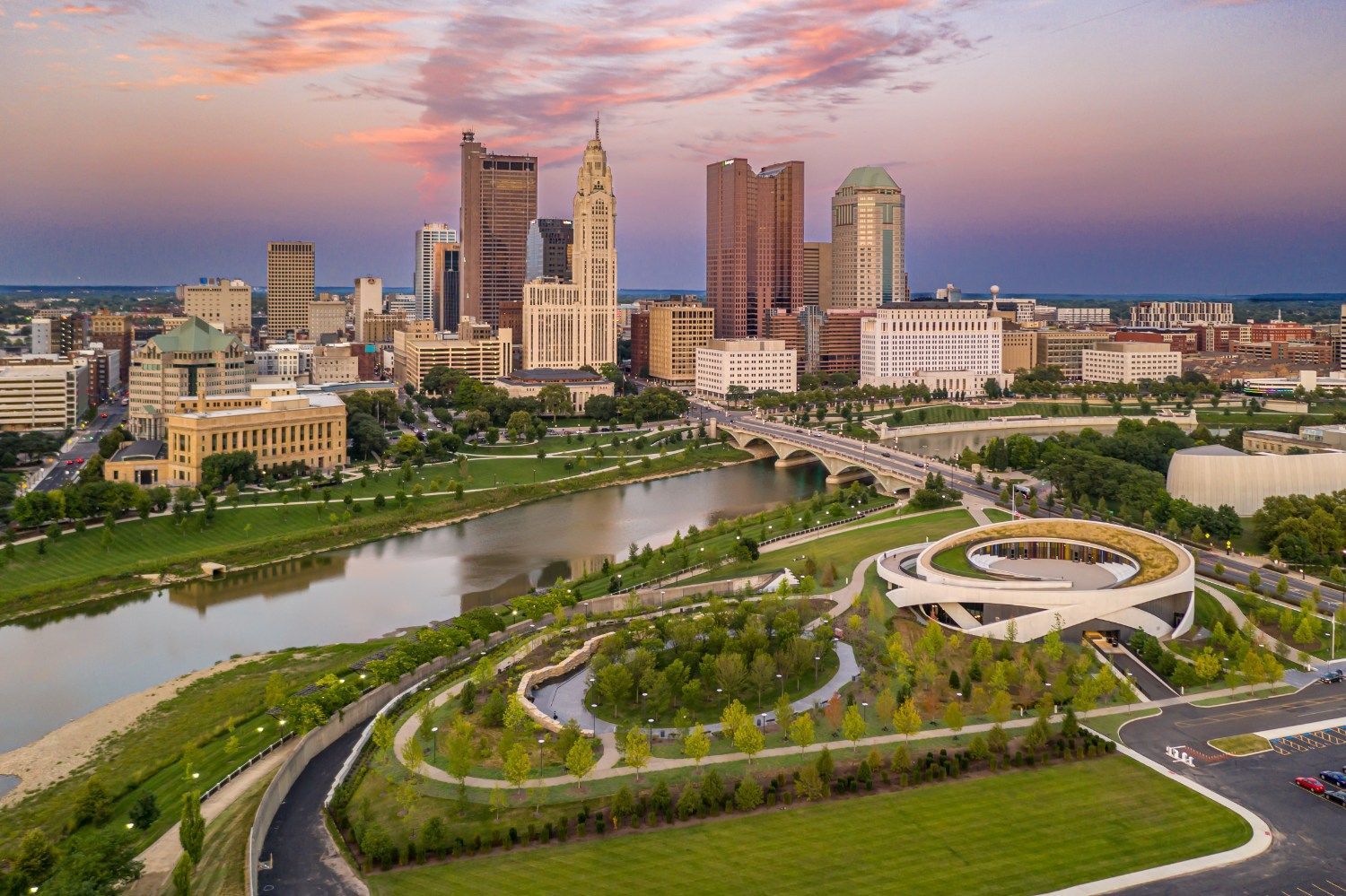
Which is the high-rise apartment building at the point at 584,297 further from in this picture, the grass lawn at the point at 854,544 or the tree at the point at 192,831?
→ the tree at the point at 192,831

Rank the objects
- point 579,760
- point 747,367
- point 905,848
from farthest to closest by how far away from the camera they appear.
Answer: point 747,367 → point 579,760 → point 905,848

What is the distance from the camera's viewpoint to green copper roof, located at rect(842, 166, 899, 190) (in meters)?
120

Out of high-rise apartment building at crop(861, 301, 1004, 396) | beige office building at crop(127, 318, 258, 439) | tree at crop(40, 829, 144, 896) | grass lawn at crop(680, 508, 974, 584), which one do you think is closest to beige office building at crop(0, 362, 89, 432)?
beige office building at crop(127, 318, 258, 439)

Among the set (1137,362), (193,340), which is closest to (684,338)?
(1137,362)

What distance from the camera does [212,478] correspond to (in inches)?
1847

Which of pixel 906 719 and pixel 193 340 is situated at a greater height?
pixel 193 340

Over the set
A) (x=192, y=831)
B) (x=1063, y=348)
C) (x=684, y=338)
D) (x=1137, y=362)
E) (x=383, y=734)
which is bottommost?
(x=192, y=831)

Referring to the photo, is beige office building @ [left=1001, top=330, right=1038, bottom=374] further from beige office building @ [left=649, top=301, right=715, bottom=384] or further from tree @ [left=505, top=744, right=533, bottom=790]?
tree @ [left=505, top=744, right=533, bottom=790]

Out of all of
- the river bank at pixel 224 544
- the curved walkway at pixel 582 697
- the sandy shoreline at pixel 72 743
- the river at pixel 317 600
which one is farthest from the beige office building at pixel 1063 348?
the sandy shoreline at pixel 72 743

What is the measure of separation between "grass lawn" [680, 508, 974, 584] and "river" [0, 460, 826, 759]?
5847 millimetres

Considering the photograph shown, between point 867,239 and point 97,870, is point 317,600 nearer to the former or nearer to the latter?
point 97,870

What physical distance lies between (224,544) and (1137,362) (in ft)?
257

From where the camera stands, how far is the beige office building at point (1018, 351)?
341 feet

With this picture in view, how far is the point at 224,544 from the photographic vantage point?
40.4 m
